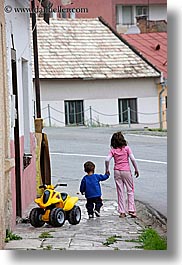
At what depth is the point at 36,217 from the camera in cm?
1004

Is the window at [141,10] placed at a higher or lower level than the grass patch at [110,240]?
higher

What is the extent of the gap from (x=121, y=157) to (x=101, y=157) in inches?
7.6

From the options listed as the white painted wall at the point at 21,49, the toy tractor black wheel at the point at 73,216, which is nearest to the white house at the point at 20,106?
the white painted wall at the point at 21,49

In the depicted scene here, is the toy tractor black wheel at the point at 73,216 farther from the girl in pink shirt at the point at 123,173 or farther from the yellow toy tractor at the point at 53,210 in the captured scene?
the girl in pink shirt at the point at 123,173

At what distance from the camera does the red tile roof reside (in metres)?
9.64

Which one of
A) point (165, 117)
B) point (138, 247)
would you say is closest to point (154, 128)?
point (165, 117)

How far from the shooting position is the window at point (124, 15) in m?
9.90

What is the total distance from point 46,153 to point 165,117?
1246mm

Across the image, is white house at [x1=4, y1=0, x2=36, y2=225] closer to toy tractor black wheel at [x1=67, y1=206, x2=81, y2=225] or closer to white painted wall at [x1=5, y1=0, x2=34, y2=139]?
white painted wall at [x1=5, y1=0, x2=34, y2=139]

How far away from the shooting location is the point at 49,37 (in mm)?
10047

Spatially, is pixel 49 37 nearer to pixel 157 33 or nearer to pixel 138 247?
pixel 157 33

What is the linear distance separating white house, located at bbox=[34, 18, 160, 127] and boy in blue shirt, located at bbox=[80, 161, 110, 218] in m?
0.39

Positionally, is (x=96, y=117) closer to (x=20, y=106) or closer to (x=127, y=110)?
(x=127, y=110)

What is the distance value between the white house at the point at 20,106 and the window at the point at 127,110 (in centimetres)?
76
